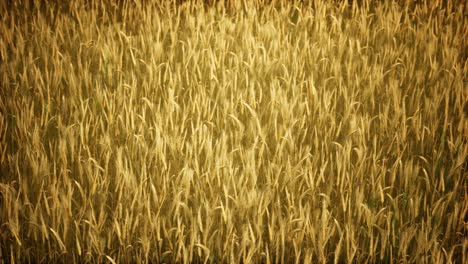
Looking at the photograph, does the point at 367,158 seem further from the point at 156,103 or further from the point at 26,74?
the point at 26,74

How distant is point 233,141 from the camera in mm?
1872

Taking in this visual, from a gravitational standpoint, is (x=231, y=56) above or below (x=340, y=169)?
above

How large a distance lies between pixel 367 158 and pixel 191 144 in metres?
0.57

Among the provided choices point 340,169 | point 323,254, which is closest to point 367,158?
point 340,169

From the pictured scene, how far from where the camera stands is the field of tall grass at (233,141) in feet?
4.66

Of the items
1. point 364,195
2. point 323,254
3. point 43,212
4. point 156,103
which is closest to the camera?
point 323,254


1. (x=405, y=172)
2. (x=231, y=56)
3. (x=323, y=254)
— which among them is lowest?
(x=323, y=254)

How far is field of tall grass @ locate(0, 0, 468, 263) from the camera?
1.42 m

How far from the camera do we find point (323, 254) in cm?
136

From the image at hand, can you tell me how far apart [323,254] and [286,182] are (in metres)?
0.30

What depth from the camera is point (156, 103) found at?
7.05 ft

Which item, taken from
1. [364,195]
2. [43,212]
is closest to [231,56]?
[364,195]

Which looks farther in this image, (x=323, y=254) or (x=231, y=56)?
(x=231, y=56)

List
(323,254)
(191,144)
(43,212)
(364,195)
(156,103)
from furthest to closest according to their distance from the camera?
1. (156,103)
2. (191,144)
3. (364,195)
4. (43,212)
5. (323,254)
